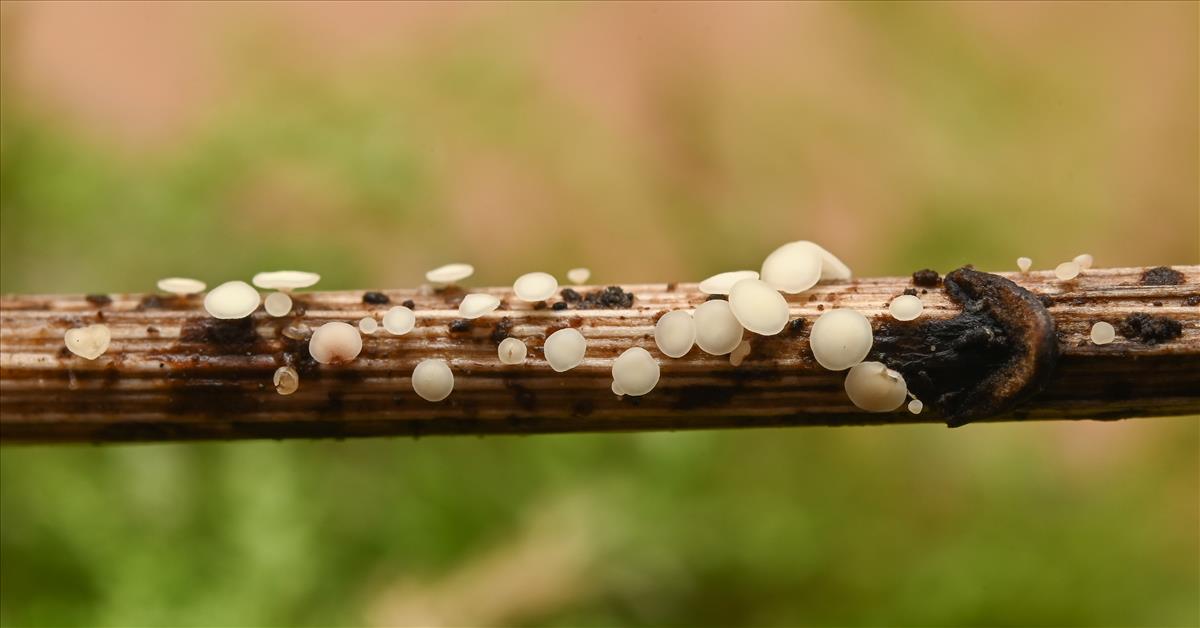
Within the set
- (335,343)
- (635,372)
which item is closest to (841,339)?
(635,372)

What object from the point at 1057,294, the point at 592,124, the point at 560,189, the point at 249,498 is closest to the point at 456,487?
the point at 249,498

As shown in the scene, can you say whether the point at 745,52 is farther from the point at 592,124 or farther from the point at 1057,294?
the point at 1057,294

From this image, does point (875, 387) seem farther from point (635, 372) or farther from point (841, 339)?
point (635, 372)

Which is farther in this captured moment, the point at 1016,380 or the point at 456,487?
the point at 456,487

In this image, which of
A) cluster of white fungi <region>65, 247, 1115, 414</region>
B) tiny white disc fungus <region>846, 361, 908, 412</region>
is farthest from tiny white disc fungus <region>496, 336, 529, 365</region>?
tiny white disc fungus <region>846, 361, 908, 412</region>

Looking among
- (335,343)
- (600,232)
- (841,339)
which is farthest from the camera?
(600,232)

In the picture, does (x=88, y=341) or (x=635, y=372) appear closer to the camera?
(x=635, y=372)

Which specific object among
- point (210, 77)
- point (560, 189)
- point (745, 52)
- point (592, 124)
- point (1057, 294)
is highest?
point (210, 77)
